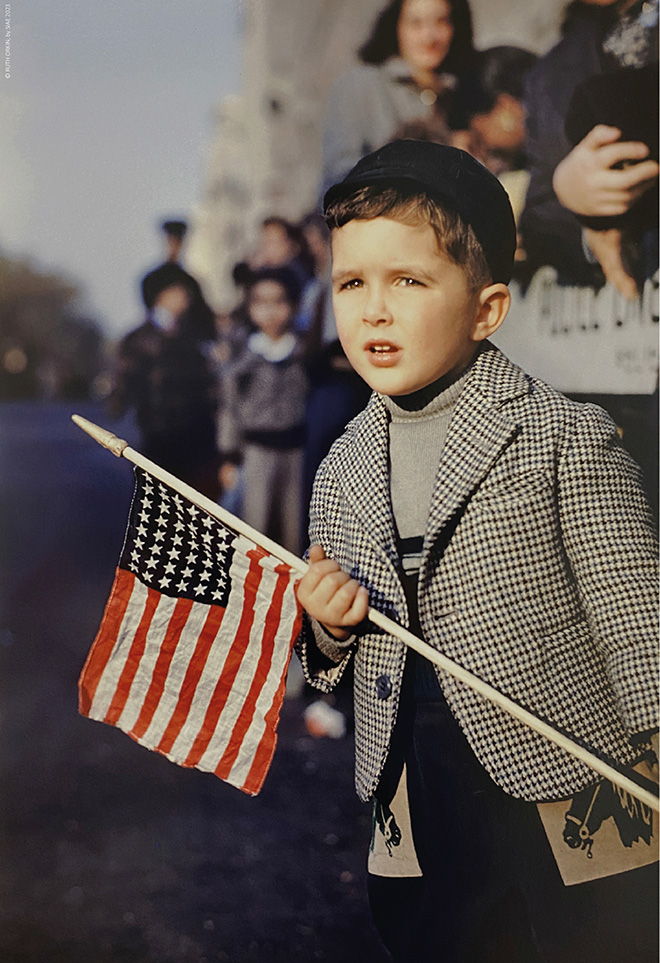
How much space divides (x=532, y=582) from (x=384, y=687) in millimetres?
296

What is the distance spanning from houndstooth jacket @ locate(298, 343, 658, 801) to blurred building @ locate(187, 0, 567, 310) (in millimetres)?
951

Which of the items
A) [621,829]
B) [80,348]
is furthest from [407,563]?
[80,348]

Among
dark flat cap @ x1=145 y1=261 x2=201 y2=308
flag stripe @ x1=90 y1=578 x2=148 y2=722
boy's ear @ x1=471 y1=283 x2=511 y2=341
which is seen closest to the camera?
boy's ear @ x1=471 y1=283 x2=511 y2=341

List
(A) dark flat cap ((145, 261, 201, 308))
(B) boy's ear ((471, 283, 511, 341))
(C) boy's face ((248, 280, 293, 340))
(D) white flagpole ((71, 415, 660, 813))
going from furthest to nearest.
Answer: (C) boy's face ((248, 280, 293, 340)), (A) dark flat cap ((145, 261, 201, 308)), (B) boy's ear ((471, 283, 511, 341)), (D) white flagpole ((71, 415, 660, 813))

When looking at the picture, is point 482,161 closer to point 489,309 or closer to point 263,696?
point 489,309

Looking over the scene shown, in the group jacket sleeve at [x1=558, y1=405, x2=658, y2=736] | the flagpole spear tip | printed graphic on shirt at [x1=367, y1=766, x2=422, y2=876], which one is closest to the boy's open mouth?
jacket sleeve at [x1=558, y1=405, x2=658, y2=736]

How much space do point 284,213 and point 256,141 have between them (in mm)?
184

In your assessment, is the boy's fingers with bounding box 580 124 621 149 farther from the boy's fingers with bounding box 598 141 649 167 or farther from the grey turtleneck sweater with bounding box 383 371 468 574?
the grey turtleneck sweater with bounding box 383 371 468 574

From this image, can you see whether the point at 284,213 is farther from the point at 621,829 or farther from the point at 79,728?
the point at 621,829

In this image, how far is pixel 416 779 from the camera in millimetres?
1574

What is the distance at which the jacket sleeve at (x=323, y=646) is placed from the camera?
1.58 metres

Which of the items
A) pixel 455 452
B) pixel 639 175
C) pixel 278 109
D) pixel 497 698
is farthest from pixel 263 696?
pixel 278 109

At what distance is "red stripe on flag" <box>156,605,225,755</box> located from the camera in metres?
1.63

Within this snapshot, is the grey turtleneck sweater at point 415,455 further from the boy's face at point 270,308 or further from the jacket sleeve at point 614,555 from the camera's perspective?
the boy's face at point 270,308
